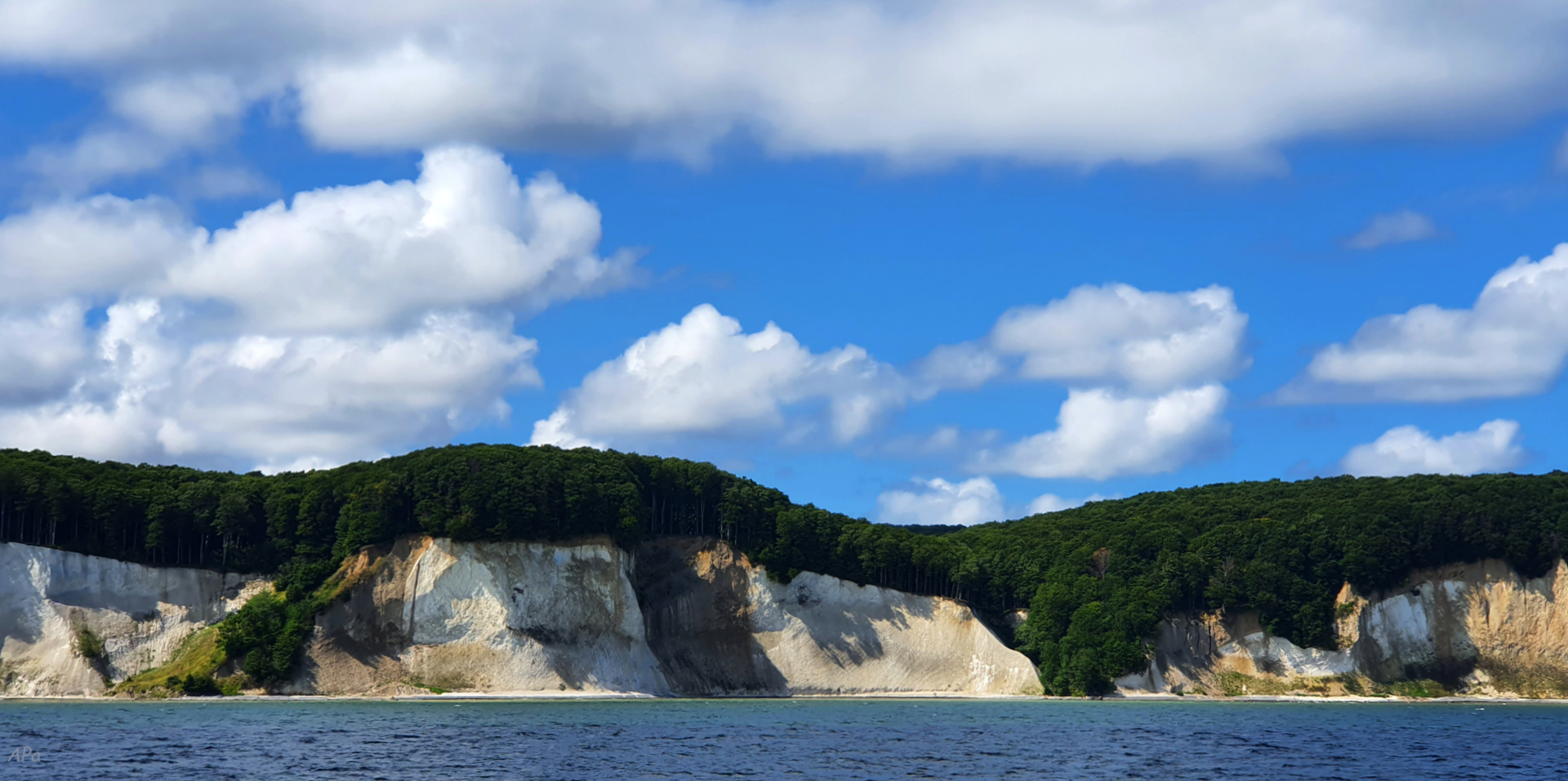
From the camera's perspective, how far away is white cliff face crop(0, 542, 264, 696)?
119 metres

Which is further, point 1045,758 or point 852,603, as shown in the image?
point 852,603

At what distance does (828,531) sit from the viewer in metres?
156

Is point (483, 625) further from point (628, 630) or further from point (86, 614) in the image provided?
point (86, 614)

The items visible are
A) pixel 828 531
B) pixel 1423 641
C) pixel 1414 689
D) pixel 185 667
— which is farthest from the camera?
Answer: pixel 1423 641

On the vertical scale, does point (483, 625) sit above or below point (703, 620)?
below

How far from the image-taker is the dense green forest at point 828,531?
129250 mm

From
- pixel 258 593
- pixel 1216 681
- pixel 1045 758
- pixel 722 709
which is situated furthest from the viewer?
A: pixel 1216 681

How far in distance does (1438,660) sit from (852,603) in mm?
69013

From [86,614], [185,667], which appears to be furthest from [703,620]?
[86,614]

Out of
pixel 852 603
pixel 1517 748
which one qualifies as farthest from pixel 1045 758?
pixel 852 603

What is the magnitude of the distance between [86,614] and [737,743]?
76.4 m

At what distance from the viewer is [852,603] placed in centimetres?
15488

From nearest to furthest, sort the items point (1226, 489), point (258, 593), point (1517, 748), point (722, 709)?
point (1517, 748) → point (722, 709) → point (258, 593) → point (1226, 489)

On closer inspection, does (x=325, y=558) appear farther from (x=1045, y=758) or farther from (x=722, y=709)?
(x=1045, y=758)
